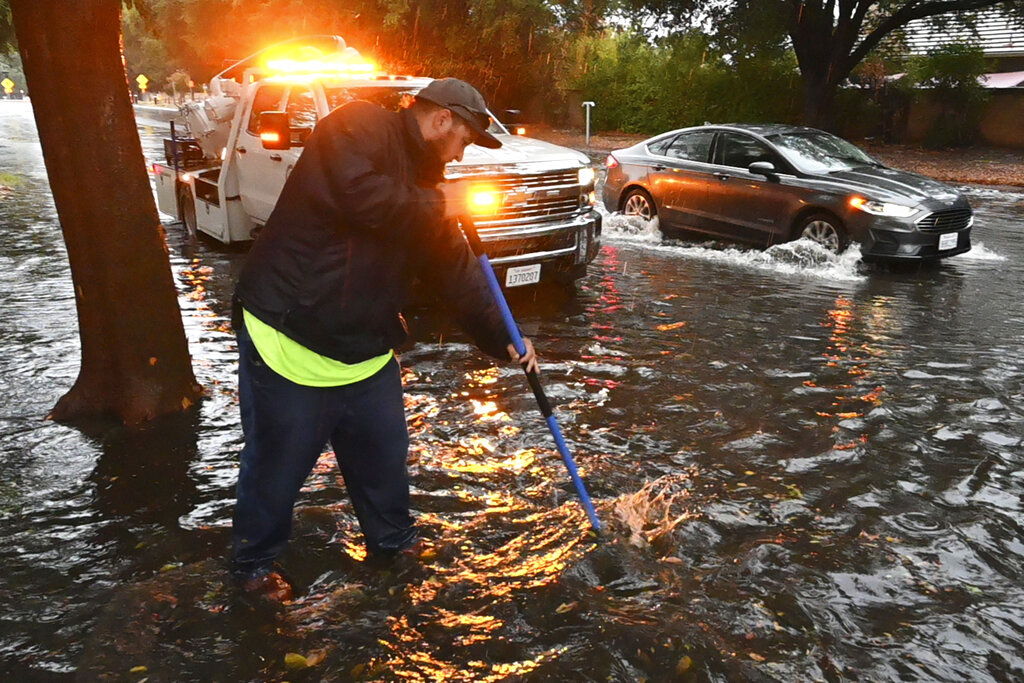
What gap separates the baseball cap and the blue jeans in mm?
985

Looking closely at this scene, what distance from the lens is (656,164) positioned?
500 inches

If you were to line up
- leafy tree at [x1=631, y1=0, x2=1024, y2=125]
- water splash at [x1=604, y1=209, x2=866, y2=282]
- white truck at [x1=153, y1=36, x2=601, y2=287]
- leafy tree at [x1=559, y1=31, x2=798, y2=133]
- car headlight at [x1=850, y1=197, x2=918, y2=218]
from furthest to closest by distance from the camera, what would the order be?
leafy tree at [x1=559, y1=31, x2=798, y2=133], leafy tree at [x1=631, y1=0, x2=1024, y2=125], water splash at [x1=604, y1=209, x2=866, y2=282], car headlight at [x1=850, y1=197, x2=918, y2=218], white truck at [x1=153, y1=36, x2=601, y2=287]

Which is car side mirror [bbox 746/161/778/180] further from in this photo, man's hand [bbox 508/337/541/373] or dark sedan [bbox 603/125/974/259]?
man's hand [bbox 508/337/541/373]

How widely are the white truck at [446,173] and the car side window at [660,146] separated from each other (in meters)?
3.90

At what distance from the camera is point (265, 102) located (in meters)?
9.66

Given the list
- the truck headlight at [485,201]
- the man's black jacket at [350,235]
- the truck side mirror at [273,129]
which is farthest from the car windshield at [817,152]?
the man's black jacket at [350,235]

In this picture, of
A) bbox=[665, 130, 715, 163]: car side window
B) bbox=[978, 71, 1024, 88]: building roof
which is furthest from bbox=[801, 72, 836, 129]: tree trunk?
bbox=[665, 130, 715, 163]: car side window

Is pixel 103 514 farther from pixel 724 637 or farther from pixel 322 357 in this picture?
pixel 724 637

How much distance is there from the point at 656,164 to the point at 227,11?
36514 mm

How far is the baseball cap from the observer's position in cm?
312

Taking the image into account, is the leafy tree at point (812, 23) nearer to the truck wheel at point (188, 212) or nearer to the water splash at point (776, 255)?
the water splash at point (776, 255)

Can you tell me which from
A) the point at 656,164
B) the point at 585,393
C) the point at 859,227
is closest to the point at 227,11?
the point at 656,164

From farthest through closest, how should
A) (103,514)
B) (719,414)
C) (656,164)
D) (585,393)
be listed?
1. (656,164)
2. (585,393)
3. (719,414)
4. (103,514)

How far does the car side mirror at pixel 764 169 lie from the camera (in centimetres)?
1109
